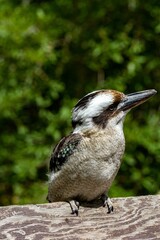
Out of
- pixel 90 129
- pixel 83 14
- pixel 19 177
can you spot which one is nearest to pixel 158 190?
pixel 19 177

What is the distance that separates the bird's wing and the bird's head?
0.18 ft

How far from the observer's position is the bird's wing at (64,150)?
3.88m

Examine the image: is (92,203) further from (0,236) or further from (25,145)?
(25,145)

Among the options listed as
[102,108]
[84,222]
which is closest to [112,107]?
[102,108]

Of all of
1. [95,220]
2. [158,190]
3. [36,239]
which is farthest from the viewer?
[158,190]

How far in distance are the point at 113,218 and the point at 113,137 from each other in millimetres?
518

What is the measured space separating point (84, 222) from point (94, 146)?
1.69 feet

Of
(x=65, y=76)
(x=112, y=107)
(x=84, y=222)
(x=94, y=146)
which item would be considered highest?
(x=65, y=76)

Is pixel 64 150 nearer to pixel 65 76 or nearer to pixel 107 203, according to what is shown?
pixel 107 203

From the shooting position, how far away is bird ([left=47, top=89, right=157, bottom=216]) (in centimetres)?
381

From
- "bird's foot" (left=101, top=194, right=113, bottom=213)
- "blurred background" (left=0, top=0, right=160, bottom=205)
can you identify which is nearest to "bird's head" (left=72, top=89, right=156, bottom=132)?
"bird's foot" (left=101, top=194, right=113, bottom=213)

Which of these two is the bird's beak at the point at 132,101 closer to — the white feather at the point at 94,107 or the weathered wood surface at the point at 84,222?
the white feather at the point at 94,107

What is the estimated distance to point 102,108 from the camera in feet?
12.8

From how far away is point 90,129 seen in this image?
3.90m
